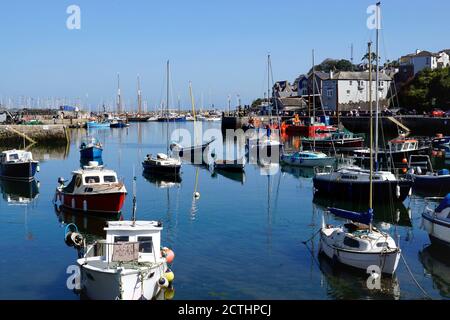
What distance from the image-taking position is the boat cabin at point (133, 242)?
1830 centimetres

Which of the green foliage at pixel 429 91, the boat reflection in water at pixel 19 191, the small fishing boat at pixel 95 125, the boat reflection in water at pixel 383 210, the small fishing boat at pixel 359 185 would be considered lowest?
the boat reflection in water at pixel 383 210

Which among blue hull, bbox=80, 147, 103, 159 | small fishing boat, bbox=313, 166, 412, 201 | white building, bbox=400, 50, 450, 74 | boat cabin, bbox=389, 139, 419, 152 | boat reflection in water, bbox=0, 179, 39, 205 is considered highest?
white building, bbox=400, 50, 450, 74

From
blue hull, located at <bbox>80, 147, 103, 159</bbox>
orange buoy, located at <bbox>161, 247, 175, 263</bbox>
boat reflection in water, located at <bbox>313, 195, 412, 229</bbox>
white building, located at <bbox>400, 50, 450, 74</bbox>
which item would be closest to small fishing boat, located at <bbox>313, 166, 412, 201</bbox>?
boat reflection in water, located at <bbox>313, 195, 412, 229</bbox>

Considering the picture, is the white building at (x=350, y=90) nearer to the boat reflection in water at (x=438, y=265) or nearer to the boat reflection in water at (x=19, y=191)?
the boat reflection in water at (x=19, y=191)

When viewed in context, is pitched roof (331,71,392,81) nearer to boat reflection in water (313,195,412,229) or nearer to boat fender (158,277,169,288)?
boat reflection in water (313,195,412,229)

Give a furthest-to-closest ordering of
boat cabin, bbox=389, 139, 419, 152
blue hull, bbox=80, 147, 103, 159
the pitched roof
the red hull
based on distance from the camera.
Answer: the pitched roof → blue hull, bbox=80, 147, 103, 159 → boat cabin, bbox=389, 139, 419, 152 → the red hull

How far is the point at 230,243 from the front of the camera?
86.1ft

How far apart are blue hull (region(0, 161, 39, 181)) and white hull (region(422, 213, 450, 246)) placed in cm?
3260

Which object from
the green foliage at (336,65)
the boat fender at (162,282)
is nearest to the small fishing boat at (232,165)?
the boat fender at (162,282)

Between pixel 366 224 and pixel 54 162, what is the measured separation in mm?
46966

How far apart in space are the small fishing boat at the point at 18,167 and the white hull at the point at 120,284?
3176 centimetres

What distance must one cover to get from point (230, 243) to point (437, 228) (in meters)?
8.92

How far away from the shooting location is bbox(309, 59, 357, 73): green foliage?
168625mm
